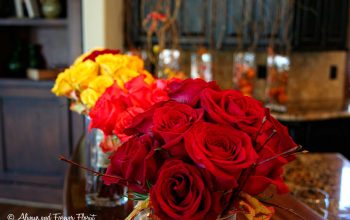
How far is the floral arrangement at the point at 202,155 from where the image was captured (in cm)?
63

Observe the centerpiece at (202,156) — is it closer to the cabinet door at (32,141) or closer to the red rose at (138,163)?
the red rose at (138,163)

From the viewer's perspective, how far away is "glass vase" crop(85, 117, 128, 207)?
1.22 m

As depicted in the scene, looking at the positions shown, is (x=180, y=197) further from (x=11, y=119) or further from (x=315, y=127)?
(x=11, y=119)

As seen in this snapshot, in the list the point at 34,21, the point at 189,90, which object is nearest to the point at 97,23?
the point at 34,21

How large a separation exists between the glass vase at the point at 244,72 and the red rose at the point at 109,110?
8.40 feet

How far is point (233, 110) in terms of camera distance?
70 centimetres

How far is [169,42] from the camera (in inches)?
136

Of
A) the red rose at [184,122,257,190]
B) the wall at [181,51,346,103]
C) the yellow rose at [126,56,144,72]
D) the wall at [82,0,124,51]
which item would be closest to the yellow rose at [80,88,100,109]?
the yellow rose at [126,56,144,72]

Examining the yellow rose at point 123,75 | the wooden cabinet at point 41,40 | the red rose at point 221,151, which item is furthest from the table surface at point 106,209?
the wooden cabinet at point 41,40

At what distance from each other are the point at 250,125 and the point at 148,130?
172 millimetres

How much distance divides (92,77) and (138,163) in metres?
0.62

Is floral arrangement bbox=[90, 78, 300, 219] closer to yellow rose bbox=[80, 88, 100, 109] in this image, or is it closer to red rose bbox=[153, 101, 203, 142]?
red rose bbox=[153, 101, 203, 142]

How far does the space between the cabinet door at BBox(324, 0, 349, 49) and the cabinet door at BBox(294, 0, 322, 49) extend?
8 cm

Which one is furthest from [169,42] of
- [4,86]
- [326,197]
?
[326,197]
